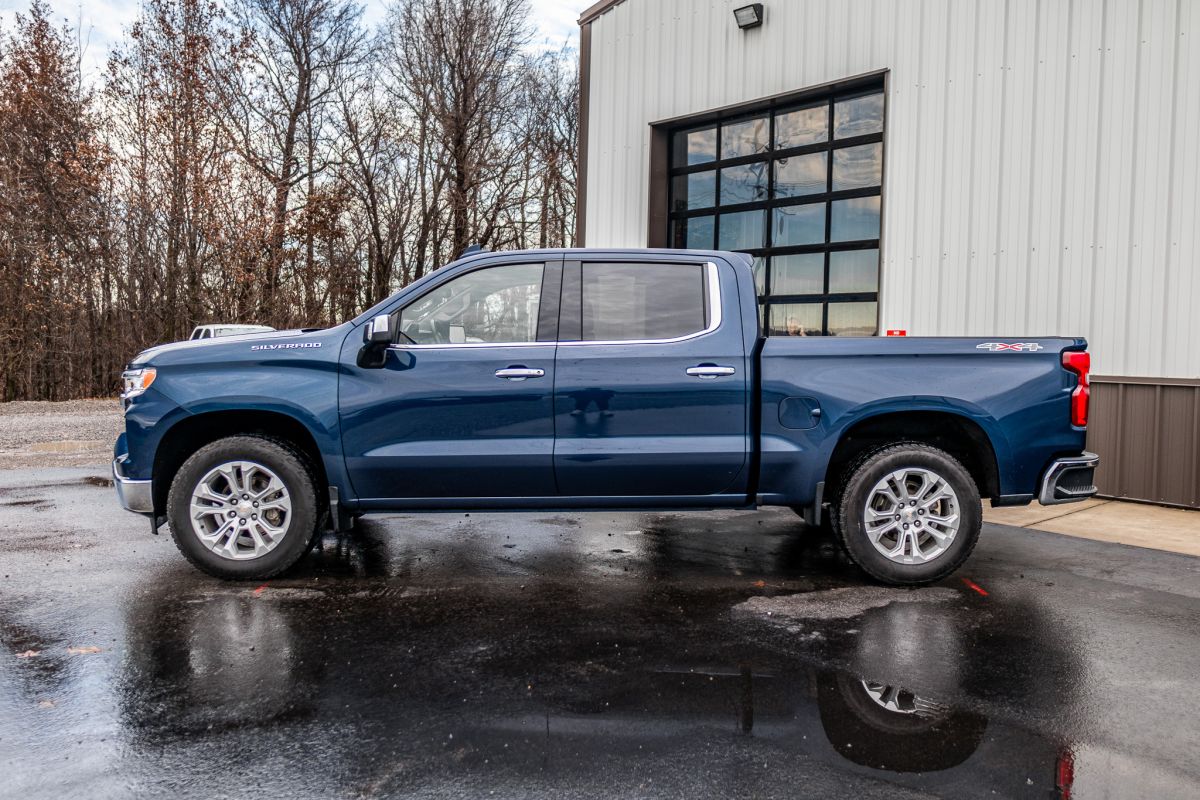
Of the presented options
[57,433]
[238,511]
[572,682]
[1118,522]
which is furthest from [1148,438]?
[57,433]

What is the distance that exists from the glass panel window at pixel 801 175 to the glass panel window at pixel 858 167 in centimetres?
19

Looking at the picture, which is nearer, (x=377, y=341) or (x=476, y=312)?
(x=377, y=341)

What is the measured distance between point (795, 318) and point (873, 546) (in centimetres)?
632

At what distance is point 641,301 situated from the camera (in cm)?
554

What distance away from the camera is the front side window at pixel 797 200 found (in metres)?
10.5

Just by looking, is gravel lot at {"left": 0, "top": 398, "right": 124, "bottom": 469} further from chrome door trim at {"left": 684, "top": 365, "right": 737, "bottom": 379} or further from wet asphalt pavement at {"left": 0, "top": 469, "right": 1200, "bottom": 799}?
chrome door trim at {"left": 684, "top": 365, "right": 737, "bottom": 379}

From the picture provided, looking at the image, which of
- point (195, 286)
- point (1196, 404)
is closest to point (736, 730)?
point (1196, 404)

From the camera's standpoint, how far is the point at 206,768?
2988 millimetres

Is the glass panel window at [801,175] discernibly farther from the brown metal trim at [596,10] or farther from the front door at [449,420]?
the front door at [449,420]

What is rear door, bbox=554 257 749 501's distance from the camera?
5.32m

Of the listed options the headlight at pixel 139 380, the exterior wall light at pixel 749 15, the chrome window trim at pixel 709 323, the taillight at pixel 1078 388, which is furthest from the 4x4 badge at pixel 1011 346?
the exterior wall light at pixel 749 15

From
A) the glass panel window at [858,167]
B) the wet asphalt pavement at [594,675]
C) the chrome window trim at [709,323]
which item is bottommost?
the wet asphalt pavement at [594,675]

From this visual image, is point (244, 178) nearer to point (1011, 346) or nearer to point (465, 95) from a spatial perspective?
point (465, 95)

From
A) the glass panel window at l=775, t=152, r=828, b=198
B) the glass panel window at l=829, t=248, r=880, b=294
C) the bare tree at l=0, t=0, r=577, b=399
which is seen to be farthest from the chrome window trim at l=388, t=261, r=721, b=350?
the bare tree at l=0, t=0, r=577, b=399
